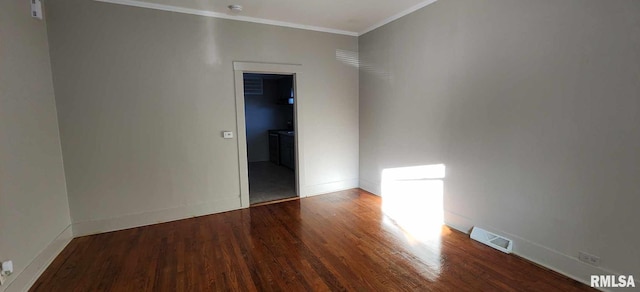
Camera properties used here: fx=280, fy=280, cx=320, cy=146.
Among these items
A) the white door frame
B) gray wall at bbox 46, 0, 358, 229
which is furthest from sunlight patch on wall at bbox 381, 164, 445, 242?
gray wall at bbox 46, 0, 358, 229

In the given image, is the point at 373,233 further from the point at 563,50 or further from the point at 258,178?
the point at 258,178

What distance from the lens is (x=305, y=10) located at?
3.59 metres

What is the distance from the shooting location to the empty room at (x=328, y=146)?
7.17 feet

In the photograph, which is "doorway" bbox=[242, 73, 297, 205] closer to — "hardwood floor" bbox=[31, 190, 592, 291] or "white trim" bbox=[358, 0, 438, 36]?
"white trim" bbox=[358, 0, 438, 36]

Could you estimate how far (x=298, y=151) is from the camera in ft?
14.5

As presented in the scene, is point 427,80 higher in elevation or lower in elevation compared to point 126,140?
higher

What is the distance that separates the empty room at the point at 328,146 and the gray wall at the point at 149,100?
2cm

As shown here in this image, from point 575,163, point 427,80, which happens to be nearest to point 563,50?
point 575,163

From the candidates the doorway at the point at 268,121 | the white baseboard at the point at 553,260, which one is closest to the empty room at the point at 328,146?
the white baseboard at the point at 553,260

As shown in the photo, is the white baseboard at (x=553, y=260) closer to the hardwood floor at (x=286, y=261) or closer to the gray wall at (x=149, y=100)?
the hardwood floor at (x=286, y=261)

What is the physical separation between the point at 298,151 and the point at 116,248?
2528mm

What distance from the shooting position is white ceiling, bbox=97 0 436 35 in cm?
331

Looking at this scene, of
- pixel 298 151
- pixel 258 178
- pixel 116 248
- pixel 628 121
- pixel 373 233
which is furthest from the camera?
pixel 258 178

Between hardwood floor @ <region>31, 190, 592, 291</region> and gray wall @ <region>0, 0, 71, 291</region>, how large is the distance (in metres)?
0.39
